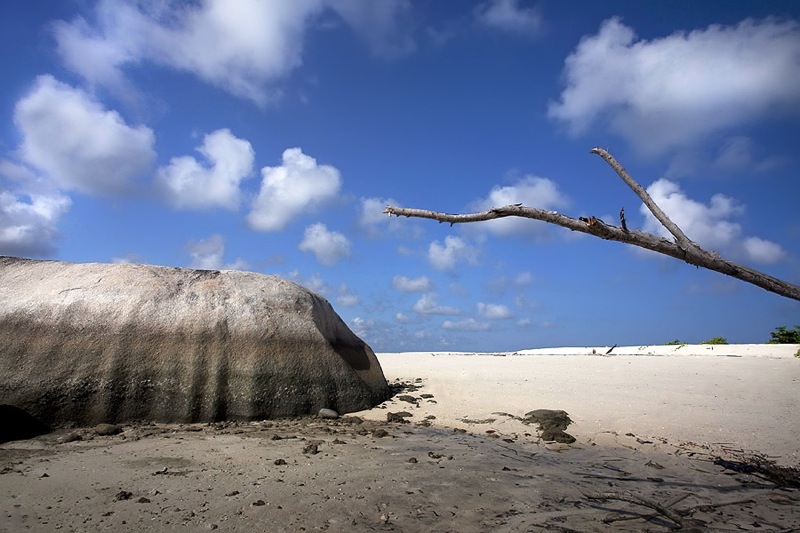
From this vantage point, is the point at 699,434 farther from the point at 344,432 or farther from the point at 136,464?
the point at 136,464

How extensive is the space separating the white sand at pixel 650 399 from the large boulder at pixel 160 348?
1.45m

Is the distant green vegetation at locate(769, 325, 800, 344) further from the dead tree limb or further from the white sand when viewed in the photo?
the dead tree limb

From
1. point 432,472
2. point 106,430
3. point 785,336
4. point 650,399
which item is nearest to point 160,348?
point 106,430

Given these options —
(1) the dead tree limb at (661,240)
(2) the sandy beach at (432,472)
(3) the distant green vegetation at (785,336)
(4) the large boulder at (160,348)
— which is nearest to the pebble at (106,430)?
(2) the sandy beach at (432,472)

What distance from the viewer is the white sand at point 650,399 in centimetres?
746

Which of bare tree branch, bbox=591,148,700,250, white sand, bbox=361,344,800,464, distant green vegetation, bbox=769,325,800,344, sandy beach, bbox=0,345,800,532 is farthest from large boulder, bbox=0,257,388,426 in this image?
distant green vegetation, bbox=769,325,800,344

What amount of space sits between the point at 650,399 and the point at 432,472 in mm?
6777

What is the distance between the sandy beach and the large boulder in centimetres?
42

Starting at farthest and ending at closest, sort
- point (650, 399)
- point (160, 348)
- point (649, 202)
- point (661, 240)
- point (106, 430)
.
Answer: point (650, 399) → point (160, 348) → point (106, 430) → point (649, 202) → point (661, 240)

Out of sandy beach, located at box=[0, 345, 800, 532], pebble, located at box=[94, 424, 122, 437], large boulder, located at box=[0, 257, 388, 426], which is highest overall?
large boulder, located at box=[0, 257, 388, 426]

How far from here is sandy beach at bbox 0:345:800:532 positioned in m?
3.86

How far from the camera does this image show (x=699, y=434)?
7.38m

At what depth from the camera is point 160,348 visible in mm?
7672

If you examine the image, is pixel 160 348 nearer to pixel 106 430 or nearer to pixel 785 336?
pixel 106 430
